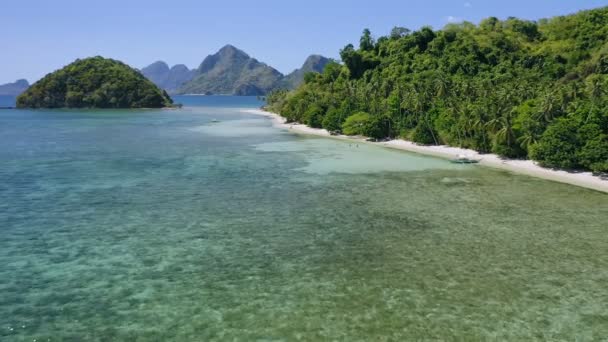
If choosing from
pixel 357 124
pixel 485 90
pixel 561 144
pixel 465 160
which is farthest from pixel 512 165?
pixel 357 124

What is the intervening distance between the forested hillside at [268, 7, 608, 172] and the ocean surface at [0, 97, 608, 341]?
9786mm

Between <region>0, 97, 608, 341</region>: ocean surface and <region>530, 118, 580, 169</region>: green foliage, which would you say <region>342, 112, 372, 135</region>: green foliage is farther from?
<region>530, 118, 580, 169</region>: green foliage

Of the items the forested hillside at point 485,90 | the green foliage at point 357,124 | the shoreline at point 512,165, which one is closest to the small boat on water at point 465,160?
the shoreline at point 512,165

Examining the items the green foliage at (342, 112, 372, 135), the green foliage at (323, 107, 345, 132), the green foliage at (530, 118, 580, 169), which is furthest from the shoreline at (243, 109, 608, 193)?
the green foliage at (323, 107, 345, 132)

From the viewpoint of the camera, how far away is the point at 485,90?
300ft

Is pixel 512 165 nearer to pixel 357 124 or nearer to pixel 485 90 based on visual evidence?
pixel 485 90

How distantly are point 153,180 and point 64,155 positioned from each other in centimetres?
3467

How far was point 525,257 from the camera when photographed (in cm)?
3469

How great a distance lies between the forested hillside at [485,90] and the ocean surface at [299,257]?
9786 millimetres

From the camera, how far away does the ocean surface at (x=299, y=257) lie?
24406 mm

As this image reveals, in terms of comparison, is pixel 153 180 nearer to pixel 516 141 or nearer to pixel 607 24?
pixel 516 141

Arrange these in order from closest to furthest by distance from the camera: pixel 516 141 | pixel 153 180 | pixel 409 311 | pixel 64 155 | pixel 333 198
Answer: pixel 409 311
pixel 333 198
pixel 153 180
pixel 516 141
pixel 64 155

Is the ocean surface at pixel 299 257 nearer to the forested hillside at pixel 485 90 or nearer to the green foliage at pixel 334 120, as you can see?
the forested hillside at pixel 485 90

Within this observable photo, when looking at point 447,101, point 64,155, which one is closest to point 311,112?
point 447,101
